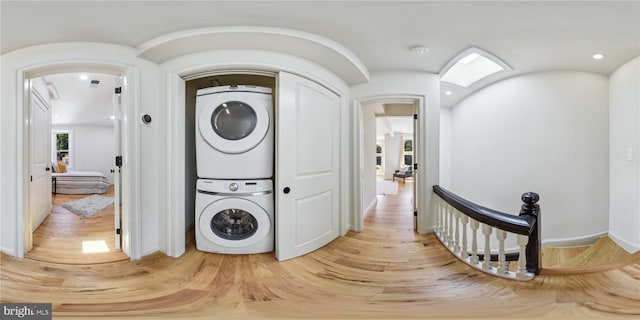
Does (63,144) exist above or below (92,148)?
above

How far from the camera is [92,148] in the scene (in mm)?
7422

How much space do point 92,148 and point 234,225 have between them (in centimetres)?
751

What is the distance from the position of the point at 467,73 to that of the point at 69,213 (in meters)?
5.78

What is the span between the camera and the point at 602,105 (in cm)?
287

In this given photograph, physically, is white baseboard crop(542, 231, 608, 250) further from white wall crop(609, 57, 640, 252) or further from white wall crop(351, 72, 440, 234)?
white wall crop(351, 72, 440, 234)

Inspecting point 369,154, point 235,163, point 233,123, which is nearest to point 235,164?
point 235,163

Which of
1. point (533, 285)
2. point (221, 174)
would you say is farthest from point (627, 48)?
point (221, 174)

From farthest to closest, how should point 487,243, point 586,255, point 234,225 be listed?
1. point 586,255
2. point 234,225
3. point 487,243

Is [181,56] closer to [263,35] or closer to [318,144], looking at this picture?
[263,35]

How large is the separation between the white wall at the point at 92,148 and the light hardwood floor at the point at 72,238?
13.8 feet

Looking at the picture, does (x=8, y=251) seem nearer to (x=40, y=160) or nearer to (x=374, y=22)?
(x=40, y=160)

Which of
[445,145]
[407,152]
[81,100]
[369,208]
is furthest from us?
[407,152]

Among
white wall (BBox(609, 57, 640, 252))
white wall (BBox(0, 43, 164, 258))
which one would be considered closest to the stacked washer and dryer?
white wall (BBox(0, 43, 164, 258))

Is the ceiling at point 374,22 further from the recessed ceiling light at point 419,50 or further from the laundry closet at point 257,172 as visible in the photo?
the laundry closet at point 257,172
